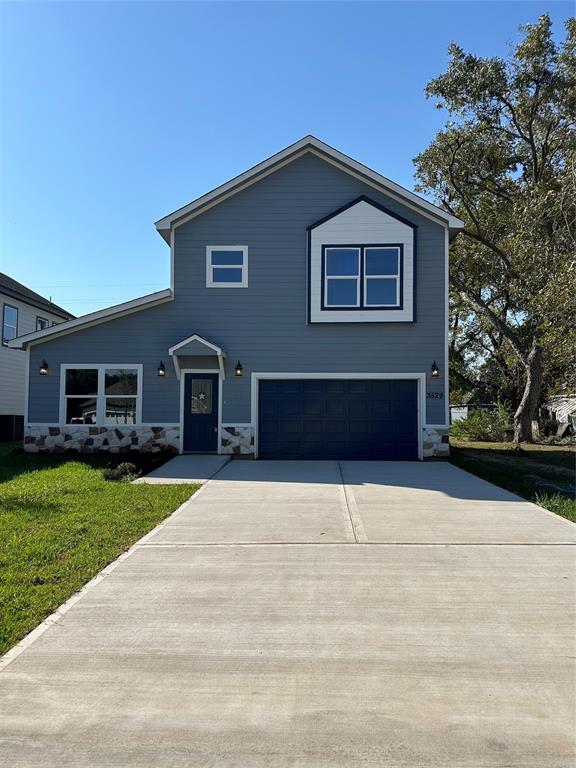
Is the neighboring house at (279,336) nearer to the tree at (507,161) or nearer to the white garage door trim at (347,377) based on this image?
the white garage door trim at (347,377)

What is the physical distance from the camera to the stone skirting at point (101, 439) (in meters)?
13.4

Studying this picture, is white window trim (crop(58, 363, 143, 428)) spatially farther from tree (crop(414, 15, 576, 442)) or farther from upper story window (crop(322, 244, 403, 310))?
tree (crop(414, 15, 576, 442))

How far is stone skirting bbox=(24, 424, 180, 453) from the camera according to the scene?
13.4 meters

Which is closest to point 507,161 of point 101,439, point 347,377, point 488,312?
point 488,312

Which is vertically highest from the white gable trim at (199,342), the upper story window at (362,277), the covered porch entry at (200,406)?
the upper story window at (362,277)

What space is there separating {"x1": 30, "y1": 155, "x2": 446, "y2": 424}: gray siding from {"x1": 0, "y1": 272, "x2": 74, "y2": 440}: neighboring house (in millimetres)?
7714

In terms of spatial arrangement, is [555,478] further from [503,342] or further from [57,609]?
[503,342]

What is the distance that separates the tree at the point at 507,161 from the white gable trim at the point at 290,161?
2.75 metres

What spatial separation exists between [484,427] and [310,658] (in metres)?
19.5

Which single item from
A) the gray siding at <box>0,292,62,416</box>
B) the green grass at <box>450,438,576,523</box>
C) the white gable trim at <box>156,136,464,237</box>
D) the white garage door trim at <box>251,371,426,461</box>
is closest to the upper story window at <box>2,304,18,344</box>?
the gray siding at <box>0,292,62,416</box>

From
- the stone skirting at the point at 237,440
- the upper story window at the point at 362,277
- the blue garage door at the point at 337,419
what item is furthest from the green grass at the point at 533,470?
the stone skirting at the point at 237,440

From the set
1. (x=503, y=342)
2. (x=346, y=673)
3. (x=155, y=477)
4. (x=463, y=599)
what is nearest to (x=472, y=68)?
(x=503, y=342)

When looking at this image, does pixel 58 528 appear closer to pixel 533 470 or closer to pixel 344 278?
pixel 344 278

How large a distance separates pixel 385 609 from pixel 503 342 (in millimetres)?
24626
